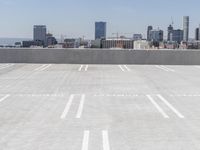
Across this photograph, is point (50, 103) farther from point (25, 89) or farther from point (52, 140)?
point (52, 140)

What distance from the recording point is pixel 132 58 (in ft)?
120

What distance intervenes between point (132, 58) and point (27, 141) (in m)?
27.8

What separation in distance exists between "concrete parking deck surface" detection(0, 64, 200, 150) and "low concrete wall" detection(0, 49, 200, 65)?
48.5 ft

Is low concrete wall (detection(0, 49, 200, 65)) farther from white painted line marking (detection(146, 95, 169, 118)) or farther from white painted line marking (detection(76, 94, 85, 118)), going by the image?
white painted line marking (detection(146, 95, 169, 118))

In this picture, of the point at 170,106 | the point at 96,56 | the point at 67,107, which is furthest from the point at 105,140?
the point at 96,56

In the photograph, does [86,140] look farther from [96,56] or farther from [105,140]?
[96,56]

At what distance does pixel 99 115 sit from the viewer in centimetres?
1249

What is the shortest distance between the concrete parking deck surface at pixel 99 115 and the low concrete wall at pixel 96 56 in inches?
581

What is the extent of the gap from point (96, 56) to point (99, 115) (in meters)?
24.4

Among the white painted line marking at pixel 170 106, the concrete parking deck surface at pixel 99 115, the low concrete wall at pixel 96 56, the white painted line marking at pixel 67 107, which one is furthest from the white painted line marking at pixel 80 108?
the low concrete wall at pixel 96 56

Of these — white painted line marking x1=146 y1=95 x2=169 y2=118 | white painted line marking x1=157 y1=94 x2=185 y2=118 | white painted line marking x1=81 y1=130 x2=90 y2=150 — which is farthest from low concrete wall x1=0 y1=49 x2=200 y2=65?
white painted line marking x1=81 y1=130 x2=90 y2=150

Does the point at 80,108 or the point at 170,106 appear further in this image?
the point at 170,106

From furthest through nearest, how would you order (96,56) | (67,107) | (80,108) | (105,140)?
(96,56)
(67,107)
(80,108)
(105,140)

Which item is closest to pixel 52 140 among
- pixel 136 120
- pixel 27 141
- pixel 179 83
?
pixel 27 141
